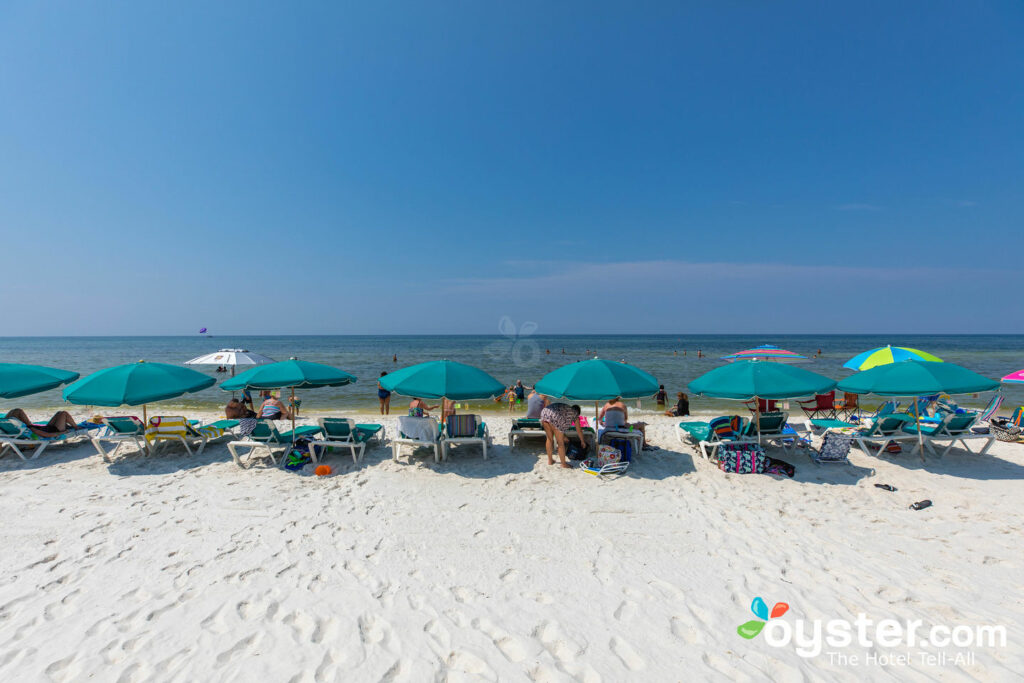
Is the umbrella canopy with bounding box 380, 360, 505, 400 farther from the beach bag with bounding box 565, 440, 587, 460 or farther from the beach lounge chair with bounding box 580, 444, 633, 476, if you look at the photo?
the beach lounge chair with bounding box 580, 444, 633, 476

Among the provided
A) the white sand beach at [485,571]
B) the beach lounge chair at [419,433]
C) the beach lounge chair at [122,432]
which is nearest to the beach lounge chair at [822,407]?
the white sand beach at [485,571]

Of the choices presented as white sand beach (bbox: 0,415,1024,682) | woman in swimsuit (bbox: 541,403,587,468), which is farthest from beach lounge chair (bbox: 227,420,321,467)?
woman in swimsuit (bbox: 541,403,587,468)

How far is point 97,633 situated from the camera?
3.06 metres

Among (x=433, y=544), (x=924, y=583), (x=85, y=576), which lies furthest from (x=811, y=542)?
(x=85, y=576)

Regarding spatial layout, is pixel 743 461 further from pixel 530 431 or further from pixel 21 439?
pixel 21 439

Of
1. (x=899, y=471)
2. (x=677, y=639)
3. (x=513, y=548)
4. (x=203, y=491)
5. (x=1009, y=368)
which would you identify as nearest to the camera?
(x=677, y=639)

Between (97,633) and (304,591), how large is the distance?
1.33 meters

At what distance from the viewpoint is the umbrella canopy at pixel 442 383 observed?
21.1 ft

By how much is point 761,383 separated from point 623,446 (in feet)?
7.51

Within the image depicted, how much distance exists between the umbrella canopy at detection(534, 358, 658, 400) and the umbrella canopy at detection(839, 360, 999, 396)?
3.01 meters

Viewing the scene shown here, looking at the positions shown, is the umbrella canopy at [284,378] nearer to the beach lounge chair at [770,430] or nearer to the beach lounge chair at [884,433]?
the beach lounge chair at [770,430]

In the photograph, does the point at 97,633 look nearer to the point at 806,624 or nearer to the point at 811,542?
the point at 806,624

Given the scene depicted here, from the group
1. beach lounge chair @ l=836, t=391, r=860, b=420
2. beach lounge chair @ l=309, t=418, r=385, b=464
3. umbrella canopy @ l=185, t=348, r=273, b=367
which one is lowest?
beach lounge chair @ l=836, t=391, r=860, b=420

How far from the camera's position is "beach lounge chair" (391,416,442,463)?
6.99 m
